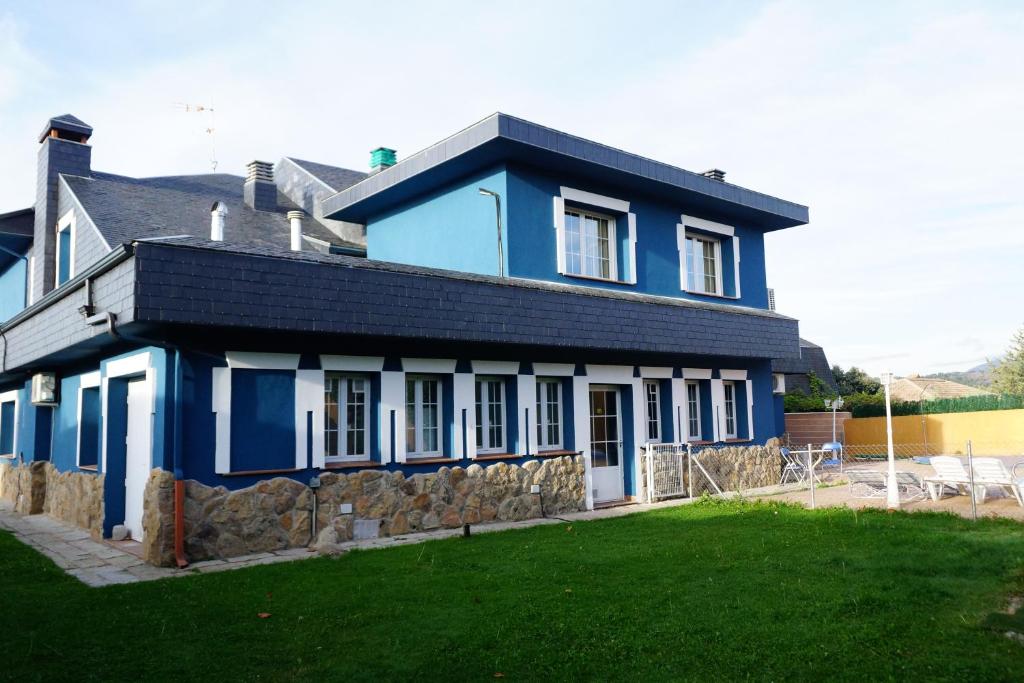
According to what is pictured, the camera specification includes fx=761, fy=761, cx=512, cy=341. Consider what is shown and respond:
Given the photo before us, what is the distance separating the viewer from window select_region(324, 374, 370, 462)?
10.3 m

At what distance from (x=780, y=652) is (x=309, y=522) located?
6.28m

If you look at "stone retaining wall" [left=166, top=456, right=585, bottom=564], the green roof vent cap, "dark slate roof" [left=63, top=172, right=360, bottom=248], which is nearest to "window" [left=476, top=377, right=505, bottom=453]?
"stone retaining wall" [left=166, top=456, right=585, bottom=564]

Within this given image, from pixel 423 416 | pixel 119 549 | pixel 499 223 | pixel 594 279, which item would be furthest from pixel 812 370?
pixel 119 549

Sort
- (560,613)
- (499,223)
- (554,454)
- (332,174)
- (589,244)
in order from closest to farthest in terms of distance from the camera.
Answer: (560,613), (554,454), (499,223), (589,244), (332,174)

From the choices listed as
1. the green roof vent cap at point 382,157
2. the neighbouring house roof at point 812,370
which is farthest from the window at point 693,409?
the neighbouring house roof at point 812,370

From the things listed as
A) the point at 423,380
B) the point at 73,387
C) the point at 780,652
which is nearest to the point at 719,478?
the point at 423,380

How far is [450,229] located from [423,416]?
3.92 meters

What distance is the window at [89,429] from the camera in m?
11.9

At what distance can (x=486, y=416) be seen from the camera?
1189 centimetres

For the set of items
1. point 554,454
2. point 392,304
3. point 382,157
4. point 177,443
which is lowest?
point 554,454

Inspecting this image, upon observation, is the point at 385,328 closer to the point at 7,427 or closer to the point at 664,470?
the point at 664,470

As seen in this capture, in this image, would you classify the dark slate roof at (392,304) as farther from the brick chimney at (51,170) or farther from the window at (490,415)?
the brick chimney at (51,170)

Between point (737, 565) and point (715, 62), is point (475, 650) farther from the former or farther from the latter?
point (715, 62)

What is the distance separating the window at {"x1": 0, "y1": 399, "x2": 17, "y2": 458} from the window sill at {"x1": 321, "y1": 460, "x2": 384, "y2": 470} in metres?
10.4
